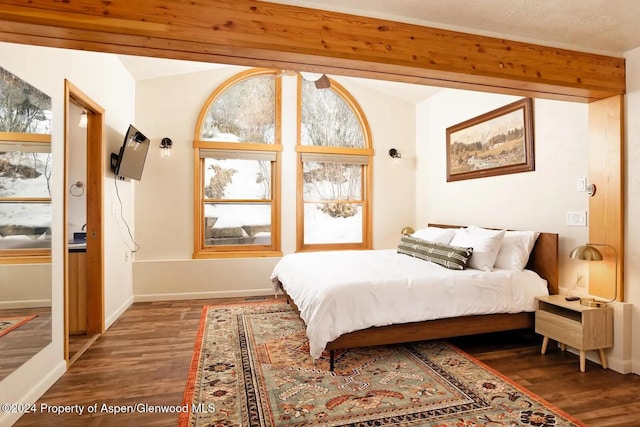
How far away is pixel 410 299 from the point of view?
9.16 feet

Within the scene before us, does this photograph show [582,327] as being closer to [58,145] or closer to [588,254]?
[588,254]

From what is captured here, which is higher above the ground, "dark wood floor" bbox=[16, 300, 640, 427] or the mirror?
the mirror

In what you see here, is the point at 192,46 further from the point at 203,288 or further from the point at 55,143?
the point at 203,288

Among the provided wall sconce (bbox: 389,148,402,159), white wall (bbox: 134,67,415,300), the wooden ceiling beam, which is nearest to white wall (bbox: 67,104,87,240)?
white wall (bbox: 134,67,415,300)

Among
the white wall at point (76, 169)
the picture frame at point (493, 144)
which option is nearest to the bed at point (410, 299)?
the picture frame at point (493, 144)

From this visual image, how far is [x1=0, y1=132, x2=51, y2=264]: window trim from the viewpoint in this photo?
1900 millimetres

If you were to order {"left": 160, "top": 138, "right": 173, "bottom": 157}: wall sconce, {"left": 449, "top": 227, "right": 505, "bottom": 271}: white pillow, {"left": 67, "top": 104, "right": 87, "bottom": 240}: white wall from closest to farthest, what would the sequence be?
{"left": 449, "top": 227, "right": 505, "bottom": 271}: white pillow, {"left": 67, "top": 104, "right": 87, "bottom": 240}: white wall, {"left": 160, "top": 138, "right": 173, "bottom": 157}: wall sconce

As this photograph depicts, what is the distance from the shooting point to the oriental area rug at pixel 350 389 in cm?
206

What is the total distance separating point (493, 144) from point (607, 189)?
1.45 m

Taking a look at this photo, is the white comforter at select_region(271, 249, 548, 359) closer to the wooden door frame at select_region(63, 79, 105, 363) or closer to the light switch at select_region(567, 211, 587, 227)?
the light switch at select_region(567, 211, 587, 227)

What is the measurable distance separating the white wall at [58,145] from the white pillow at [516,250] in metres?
3.73

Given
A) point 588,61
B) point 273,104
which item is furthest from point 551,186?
point 273,104

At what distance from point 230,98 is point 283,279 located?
277 cm

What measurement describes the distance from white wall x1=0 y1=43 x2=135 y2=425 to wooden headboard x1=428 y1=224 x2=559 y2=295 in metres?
4.04
